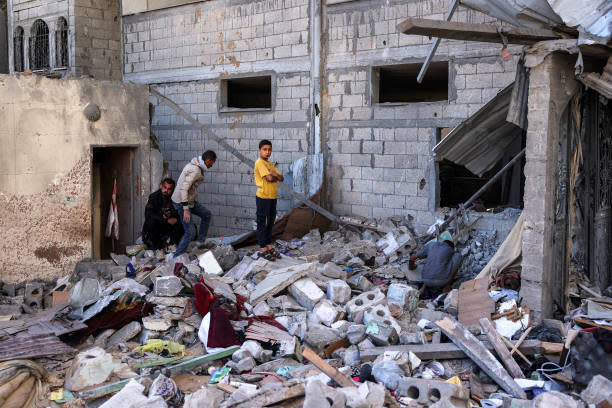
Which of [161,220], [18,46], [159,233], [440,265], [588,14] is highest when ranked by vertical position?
[18,46]

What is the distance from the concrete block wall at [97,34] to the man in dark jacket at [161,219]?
627 cm

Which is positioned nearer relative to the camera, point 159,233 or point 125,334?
point 125,334

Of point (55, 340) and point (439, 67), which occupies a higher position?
point (439, 67)

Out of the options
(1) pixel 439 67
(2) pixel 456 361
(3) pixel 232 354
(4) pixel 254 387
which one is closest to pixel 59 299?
(3) pixel 232 354

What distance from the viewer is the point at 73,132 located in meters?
9.30

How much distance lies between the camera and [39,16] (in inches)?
614

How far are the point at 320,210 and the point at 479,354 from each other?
5.24 metres

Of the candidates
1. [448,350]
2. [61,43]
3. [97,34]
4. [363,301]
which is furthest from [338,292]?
[61,43]

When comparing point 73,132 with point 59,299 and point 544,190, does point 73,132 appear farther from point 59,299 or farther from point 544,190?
point 544,190

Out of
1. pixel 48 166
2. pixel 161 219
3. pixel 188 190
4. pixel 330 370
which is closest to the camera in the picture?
pixel 330 370

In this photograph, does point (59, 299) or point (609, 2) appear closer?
point (609, 2)

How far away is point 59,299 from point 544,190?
5.99 meters

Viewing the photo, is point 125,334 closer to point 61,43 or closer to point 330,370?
point 330,370

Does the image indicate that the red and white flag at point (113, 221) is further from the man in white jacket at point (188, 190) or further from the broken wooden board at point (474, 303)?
the broken wooden board at point (474, 303)
